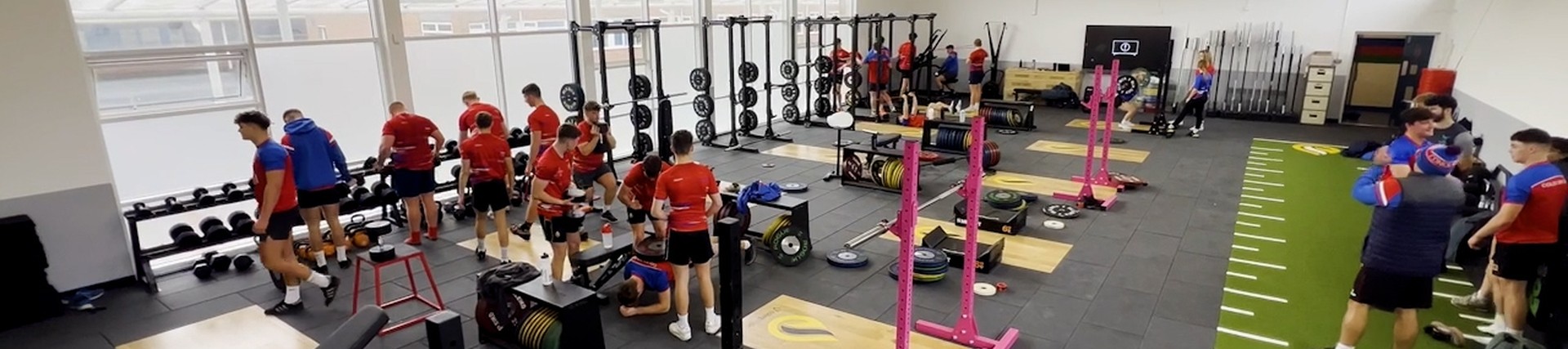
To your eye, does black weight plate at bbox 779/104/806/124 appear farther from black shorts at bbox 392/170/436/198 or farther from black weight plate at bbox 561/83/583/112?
black shorts at bbox 392/170/436/198

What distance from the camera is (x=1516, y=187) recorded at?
4086mm

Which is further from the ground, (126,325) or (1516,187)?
(1516,187)

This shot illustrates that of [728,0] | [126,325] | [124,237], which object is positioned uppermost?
[728,0]

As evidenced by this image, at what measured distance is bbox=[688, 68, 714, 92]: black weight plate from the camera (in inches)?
414

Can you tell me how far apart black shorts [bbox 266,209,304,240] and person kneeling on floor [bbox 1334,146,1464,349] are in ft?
19.7

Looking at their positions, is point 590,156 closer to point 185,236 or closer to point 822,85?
point 185,236

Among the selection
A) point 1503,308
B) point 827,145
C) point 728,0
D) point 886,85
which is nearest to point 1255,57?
point 886,85

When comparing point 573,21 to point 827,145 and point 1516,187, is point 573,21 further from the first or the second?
point 1516,187

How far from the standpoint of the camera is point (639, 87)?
9164 mm

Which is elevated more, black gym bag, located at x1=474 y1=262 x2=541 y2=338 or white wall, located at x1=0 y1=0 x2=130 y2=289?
white wall, located at x1=0 y1=0 x2=130 y2=289

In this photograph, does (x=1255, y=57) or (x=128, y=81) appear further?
(x=1255, y=57)

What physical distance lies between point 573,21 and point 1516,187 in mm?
7901

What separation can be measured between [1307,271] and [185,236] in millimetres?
8063

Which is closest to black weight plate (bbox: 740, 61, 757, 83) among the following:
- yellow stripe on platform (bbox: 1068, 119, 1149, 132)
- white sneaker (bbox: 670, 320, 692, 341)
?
yellow stripe on platform (bbox: 1068, 119, 1149, 132)
